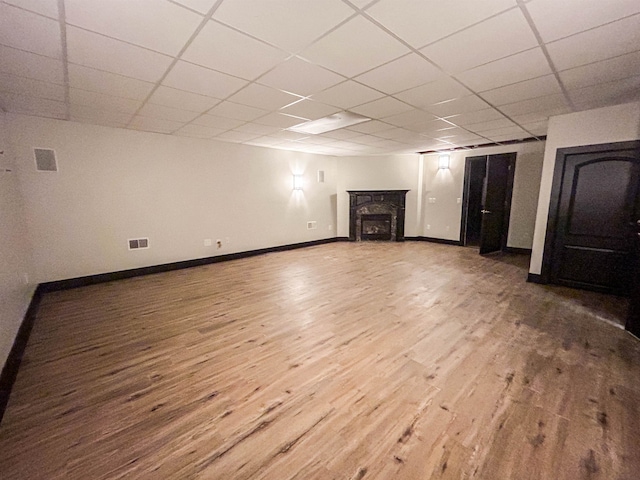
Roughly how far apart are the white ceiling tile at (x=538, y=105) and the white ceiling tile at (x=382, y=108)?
1.31 metres

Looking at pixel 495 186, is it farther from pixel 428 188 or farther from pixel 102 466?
pixel 102 466

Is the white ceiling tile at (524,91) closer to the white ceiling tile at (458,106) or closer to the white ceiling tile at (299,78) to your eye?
the white ceiling tile at (458,106)

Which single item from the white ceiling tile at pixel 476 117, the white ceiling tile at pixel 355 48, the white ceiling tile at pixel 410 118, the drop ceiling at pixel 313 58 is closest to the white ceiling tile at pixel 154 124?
the drop ceiling at pixel 313 58

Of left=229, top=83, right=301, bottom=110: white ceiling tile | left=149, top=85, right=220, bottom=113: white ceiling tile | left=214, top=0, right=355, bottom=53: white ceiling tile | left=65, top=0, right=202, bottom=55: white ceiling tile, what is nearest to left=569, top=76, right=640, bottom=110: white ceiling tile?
left=214, top=0, right=355, bottom=53: white ceiling tile

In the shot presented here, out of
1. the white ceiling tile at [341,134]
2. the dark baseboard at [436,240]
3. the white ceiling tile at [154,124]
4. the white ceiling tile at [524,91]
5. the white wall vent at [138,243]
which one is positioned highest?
the white ceiling tile at [341,134]

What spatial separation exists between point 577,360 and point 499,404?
110 centimetres

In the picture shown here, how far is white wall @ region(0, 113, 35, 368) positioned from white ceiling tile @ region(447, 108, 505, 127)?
5.43 metres

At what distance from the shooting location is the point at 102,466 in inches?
54.9

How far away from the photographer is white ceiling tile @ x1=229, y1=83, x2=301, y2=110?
279 centimetres

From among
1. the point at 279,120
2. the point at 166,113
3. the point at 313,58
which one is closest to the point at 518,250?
the point at 279,120

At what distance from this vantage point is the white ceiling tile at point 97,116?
11.0ft

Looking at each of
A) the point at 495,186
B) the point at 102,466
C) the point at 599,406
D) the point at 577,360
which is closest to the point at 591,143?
the point at 495,186

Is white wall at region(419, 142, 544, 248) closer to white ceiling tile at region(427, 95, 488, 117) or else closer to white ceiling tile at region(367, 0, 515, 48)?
white ceiling tile at region(427, 95, 488, 117)

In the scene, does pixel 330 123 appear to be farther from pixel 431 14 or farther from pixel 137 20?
pixel 137 20
